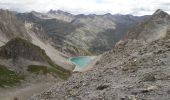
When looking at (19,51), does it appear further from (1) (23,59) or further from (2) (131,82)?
(2) (131,82)

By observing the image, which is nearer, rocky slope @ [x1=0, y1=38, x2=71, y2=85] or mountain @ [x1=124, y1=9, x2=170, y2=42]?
mountain @ [x1=124, y1=9, x2=170, y2=42]

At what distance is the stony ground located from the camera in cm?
2970

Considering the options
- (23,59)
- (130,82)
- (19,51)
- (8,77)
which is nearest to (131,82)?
Result: (130,82)

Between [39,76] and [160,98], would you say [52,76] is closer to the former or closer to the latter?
[39,76]

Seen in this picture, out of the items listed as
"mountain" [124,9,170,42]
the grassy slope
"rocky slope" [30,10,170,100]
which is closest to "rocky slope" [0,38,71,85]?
the grassy slope

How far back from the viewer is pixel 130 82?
33.2 m

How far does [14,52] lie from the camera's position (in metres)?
180

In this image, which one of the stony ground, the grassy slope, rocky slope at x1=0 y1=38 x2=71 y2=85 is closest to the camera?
the stony ground

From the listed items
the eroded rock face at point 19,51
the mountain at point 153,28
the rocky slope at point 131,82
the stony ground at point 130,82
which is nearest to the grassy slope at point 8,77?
the eroded rock face at point 19,51

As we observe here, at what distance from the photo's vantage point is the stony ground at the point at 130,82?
2970 cm

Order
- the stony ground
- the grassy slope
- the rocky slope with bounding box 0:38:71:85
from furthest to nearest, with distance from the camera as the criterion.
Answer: the rocky slope with bounding box 0:38:71:85
the grassy slope
the stony ground

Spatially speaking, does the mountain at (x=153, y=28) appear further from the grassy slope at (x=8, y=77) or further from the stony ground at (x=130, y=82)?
the stony ground at (x=130, y=82)

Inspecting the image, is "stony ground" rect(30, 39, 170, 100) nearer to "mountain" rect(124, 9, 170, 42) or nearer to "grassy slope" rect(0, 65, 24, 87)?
"grassy slope" rect(0, 65, 24, 87)

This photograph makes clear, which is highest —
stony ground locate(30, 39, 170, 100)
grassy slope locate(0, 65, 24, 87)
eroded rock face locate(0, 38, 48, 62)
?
stony ground locate(30, 39, 170, 100)
